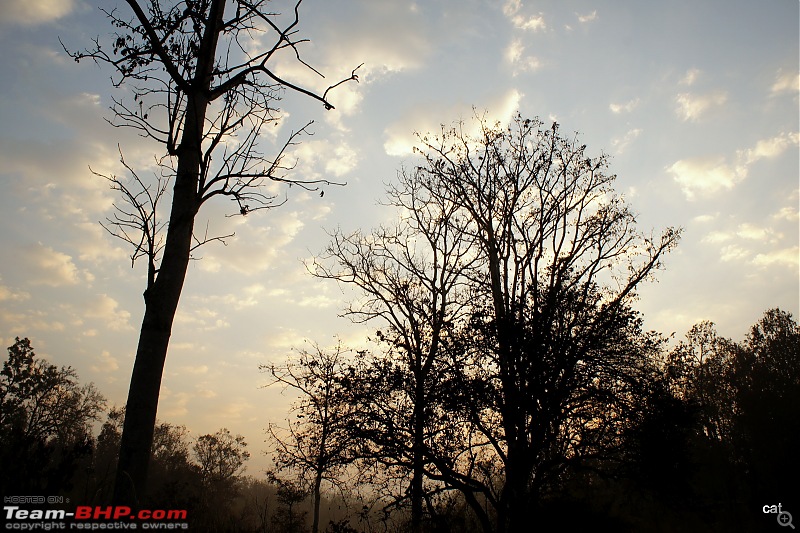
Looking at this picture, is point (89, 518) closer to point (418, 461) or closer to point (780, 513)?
point (418, 461)

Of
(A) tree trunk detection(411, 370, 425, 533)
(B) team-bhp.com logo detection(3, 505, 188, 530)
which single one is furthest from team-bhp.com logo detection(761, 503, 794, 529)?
(B) team-bhp.com logo detection(3, 505, 188, 530)

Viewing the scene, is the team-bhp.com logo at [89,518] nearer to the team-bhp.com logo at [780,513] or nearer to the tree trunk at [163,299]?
the tree trunk at [163,299]

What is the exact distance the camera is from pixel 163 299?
139 inches

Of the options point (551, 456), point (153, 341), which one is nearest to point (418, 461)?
point (551, 456)

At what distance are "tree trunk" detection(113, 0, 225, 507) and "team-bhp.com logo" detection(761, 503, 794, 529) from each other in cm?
2589

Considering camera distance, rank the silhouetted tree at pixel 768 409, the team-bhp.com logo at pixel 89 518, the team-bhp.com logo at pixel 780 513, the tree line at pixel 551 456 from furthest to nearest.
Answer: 1. the silhouetted tree at pixel 768 409
2. the team-bhp.com logo at pixel 780 513
3. the tree line at pixel 551 456
4. the team-bhp.com logo at pixel 89 518

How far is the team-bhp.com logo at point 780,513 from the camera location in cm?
1856

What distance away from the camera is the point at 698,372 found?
2820cm

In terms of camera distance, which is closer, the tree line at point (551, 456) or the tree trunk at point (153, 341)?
the tree trunk at point (153, 341)

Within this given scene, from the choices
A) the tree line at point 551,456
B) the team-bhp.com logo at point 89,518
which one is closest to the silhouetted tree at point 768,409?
the tree line at point 551,456

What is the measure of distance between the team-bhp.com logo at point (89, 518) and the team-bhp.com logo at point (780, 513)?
25.7m

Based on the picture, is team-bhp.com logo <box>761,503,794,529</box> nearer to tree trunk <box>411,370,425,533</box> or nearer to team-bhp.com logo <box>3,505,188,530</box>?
tree trunk <box>411,370,425,533</box>

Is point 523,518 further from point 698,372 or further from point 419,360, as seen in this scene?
point 698,372

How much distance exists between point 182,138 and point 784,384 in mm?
35957
